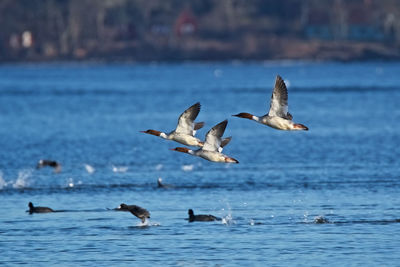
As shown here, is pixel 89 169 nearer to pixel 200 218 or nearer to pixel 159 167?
pixel 159 167

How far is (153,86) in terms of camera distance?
133250 mm

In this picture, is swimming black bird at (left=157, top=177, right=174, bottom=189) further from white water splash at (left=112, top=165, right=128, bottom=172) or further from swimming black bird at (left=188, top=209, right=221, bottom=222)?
swimming black bird at (left=188, top=209, right=221, bottom=222)

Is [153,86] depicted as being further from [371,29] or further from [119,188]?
[119,188]

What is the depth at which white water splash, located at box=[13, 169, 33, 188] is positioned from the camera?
36.3 metres

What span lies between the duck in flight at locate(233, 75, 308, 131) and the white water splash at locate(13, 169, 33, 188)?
13.7m

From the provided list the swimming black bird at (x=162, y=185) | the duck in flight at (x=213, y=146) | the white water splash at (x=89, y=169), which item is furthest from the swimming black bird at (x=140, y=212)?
the white water splash at (x=89, y=169)

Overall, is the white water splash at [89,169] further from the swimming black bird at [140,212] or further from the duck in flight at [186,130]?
the duck in flight at [186,130]

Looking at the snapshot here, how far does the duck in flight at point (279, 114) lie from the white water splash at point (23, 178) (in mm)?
13728

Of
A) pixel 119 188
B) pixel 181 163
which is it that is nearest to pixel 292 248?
pixel 119 188

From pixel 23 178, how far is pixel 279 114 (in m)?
15.4

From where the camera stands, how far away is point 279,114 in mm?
24688

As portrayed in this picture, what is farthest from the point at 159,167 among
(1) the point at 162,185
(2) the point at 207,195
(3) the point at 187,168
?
(2) the point at 207,195

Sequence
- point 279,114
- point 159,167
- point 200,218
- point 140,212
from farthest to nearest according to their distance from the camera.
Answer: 1. point 159,167
2. point 140,212
3. point 200,218
4. point 279,114

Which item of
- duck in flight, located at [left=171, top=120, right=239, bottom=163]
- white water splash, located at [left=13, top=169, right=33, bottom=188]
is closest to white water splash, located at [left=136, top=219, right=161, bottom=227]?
duck in flight, located at [left=171, top=120, right=239, bottom=163]
